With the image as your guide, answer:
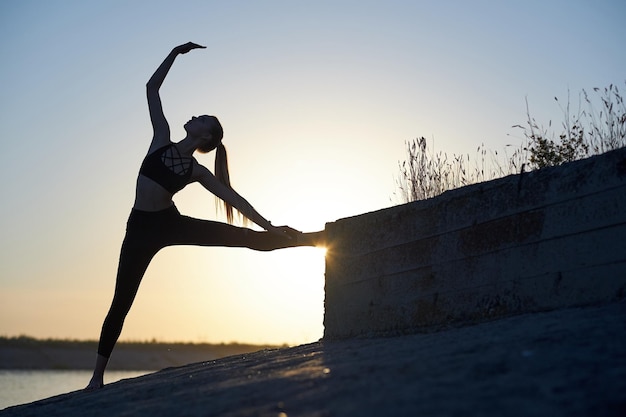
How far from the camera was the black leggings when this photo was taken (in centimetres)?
476

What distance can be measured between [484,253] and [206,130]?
6.56ft

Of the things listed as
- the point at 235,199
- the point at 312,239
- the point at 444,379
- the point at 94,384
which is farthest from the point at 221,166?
the point at 444,379

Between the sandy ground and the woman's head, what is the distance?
1.73 meters

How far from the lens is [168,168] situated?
4785 millimetres

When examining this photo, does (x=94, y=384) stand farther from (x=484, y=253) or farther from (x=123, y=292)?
(x=484, y=253)

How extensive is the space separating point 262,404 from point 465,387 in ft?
2.42

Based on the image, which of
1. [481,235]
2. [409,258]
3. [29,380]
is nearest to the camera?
[481,235]

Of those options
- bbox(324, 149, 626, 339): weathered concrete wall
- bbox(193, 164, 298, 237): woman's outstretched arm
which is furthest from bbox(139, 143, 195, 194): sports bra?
bbox(324, 149, 626, 339): weathered concrete wall

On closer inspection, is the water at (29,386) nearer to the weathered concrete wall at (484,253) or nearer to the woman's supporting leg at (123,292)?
the woman's supporting leg at (123,292)

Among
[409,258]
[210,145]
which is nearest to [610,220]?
[409,258]

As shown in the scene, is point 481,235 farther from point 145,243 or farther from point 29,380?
point 29,380

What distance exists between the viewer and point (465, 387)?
2379mm

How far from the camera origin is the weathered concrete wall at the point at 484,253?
371 centimetres

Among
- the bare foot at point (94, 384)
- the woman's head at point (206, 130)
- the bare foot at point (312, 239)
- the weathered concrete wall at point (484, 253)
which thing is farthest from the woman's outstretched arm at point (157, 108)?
the bare foot at point (94, 384)
